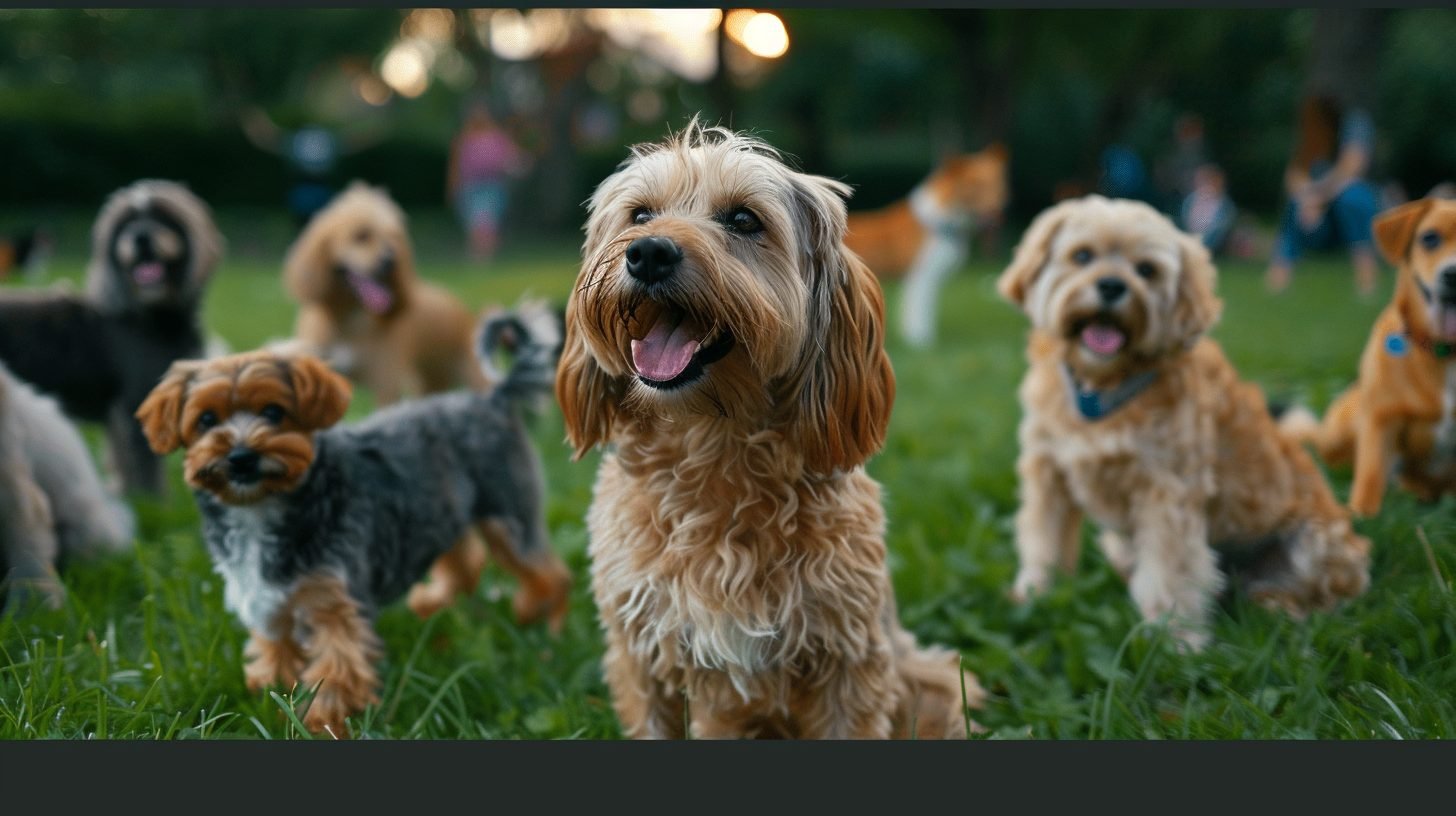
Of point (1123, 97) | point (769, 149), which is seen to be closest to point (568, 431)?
point (769, 149)

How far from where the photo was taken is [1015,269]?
13.3ft

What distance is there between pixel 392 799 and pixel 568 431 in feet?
3.34

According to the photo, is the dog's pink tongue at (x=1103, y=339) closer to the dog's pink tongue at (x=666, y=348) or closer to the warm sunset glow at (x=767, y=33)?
the warm sunset glow at (x=767, y=33)

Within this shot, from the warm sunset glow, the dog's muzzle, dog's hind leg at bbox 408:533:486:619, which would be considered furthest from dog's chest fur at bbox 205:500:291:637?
the warm sunset glow

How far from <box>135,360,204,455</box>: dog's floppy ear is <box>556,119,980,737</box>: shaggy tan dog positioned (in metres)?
1.19

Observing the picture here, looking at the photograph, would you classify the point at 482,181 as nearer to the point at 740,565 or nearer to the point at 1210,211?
the point at 1210,211

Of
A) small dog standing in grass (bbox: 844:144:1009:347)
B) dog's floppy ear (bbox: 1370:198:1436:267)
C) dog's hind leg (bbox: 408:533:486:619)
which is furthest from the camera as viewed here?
small dog standing in grass (bbox: 844:144:1009:347)

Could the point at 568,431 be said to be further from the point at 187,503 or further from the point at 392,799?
the point at 187,503

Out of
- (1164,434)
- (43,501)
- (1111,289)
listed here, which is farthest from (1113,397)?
(43,501)

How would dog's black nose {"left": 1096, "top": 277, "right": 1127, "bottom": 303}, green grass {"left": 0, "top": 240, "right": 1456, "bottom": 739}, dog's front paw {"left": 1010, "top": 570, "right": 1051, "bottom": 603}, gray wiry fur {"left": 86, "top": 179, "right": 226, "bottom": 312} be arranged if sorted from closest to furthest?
green grass {"left": 0, "top": 240, "right": 1456, "bottom": 739}
dog's black nose {"left": 1096, "top": 277, "right": 1127, "bottom": 303}
dog's front paw {"left": 1010, "top": 570, "right": 1051, "bottom": 603}
gray wiry fur {"left": 86, "top": 179, "right": 226, "bottom": 312}

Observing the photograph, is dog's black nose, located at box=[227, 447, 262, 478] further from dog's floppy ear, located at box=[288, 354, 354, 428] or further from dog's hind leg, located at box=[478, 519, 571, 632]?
dog's hind leg, located at box=[478, 519, 571, 632]

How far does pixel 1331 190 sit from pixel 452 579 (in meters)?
A: 6.62

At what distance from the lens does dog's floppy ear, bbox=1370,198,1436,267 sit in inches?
146

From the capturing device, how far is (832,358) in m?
2.55
